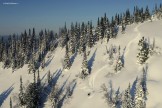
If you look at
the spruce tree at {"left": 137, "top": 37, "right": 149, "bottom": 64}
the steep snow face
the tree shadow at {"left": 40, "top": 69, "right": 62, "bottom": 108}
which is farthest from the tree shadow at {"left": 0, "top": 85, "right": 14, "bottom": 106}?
the spruce tree at {"left": 137, "top": 37, "right": 149, "bottom": 64}

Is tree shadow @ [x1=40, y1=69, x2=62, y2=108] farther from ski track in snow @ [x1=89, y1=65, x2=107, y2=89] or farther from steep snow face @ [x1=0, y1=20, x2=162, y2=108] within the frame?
ski track in snow @ [x1=89, y1=65, x2=107, y2=89]

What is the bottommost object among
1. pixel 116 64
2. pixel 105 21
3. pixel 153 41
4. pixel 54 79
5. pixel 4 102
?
pixel 4 102

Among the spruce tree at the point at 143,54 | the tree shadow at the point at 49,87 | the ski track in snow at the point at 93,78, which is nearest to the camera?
the ski track in snow at the point at 93,78

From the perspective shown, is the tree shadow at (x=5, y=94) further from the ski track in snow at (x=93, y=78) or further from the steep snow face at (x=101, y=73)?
the ski track in snow at (x=93, y=78)

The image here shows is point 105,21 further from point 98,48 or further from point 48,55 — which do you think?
point 48,55

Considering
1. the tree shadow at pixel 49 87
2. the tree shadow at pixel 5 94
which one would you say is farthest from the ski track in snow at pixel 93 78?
the tree shadow at pixel 5 94

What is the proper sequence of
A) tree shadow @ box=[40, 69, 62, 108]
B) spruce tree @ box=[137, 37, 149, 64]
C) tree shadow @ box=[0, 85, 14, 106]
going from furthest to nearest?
tree shadow @ box=[0, 85, 14, 106] → spruce tree @ box=[137, 37, 149, 64] → tree shadow @ box=[40, 69, 62, 108]

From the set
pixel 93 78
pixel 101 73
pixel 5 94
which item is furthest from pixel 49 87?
pixel 5 94

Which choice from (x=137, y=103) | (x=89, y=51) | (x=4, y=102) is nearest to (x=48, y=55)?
(x=89, y=51)
